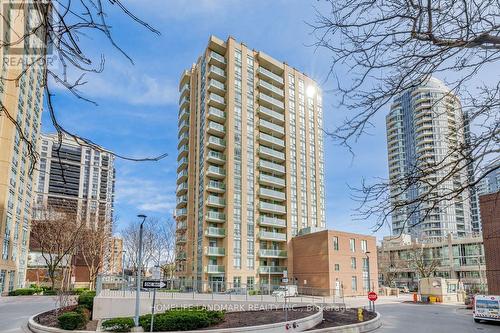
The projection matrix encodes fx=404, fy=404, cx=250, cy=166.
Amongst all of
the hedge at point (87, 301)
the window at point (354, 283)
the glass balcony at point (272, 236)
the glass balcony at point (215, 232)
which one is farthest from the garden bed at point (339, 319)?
the glass balcony at point (272, 236)

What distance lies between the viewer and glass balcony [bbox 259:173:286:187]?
62.6m

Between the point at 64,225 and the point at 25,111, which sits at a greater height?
the point at 25,111

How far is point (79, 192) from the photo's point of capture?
147250 mm

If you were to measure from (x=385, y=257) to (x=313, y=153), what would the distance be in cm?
4051

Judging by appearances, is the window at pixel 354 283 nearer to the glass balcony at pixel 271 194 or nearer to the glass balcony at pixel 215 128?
the glass balcony at pixel 271 194

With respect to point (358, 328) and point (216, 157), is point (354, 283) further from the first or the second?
point (358, 328)

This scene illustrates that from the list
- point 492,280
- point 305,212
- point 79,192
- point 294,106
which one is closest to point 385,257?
point 305,212

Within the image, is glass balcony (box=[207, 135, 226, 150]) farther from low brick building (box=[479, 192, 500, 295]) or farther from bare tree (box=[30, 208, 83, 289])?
low brick building (box=[479, 192, 500, 295])

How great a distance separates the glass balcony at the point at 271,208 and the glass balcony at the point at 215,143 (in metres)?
10.5

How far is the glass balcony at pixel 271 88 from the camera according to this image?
66.8m

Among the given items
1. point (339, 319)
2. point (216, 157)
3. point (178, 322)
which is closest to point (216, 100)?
point (216, 157)

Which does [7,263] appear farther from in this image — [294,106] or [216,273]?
[294,106]

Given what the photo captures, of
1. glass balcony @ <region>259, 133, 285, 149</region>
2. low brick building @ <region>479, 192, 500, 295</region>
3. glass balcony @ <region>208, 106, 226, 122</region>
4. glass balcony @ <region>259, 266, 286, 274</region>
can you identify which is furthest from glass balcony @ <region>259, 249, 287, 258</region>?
low brick building @ <region>479, 192, 500, 295</region>

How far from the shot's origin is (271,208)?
6212 cm
